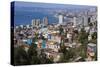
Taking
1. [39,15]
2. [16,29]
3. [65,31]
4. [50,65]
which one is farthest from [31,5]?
[50,65]

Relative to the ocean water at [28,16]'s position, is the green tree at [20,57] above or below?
below

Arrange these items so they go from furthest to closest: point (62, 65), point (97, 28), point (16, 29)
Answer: point (97, 28), point (62, 65), point (16, 29)

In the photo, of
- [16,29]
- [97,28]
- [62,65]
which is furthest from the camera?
[97,28]

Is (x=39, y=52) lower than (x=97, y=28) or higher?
lower

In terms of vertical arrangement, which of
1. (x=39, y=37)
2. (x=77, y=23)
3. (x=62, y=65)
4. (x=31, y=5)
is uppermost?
(x=31, y=5)

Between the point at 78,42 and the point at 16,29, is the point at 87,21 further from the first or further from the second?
the point at 16,29

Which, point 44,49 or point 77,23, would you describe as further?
point 77,23

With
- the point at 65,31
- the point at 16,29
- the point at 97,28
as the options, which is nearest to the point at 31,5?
the point at 16,29

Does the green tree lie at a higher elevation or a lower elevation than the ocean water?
lower

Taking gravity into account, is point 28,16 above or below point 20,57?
above

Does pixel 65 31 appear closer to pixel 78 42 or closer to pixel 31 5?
pixel 78 42
